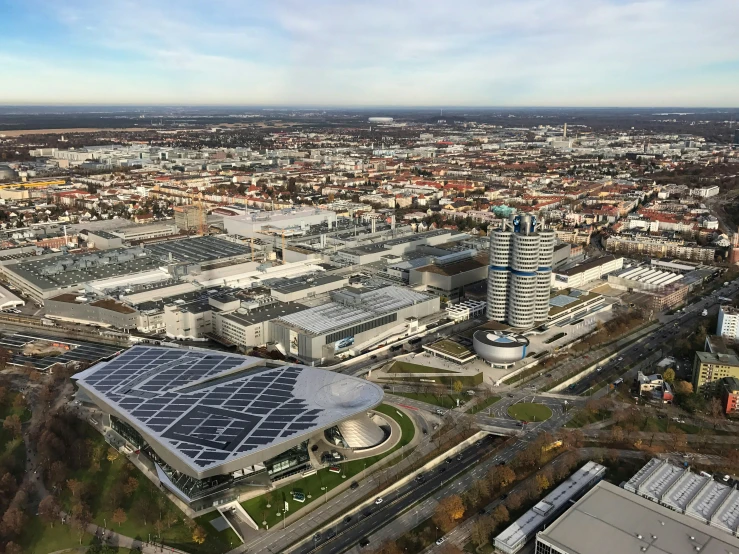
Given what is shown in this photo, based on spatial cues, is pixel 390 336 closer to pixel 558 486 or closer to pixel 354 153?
pixel 558 486

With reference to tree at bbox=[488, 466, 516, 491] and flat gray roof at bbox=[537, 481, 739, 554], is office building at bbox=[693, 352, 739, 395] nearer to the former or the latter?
flat gray roof at bbox=[537, 481, 739, 554]

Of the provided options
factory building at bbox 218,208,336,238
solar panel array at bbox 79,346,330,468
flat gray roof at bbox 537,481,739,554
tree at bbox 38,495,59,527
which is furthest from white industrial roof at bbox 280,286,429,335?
factory building at bbox 218,208,336,238

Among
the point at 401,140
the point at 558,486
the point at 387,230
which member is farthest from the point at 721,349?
the point at 401,140

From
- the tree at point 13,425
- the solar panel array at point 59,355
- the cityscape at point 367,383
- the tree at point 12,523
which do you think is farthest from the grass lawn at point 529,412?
the solar panel array at point 59,355

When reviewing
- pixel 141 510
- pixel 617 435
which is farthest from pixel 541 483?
pixel 141 510

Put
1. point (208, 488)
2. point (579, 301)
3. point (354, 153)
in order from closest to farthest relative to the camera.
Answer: point (208, 488)
point (579, 301)
point (354, 153)

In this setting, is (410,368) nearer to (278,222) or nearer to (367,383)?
(367,383)
